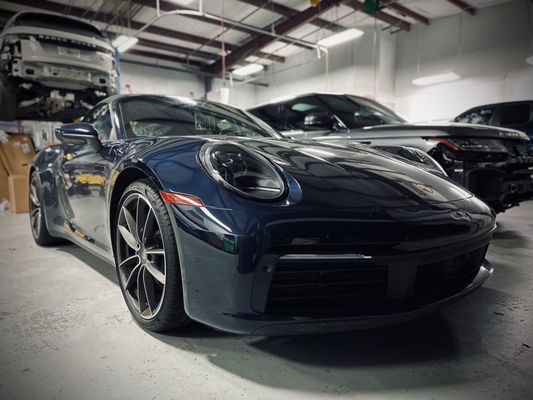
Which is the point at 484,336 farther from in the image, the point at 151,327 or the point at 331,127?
the point at 331,127

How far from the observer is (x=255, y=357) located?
4.19 ft

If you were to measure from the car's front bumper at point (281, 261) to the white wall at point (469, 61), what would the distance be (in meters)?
9.43

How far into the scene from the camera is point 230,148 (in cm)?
141

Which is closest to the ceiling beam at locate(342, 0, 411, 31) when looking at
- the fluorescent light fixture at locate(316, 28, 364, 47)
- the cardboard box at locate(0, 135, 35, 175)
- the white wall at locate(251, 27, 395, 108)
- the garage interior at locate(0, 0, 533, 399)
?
the white wall at locate(251, 27, 395, 108)

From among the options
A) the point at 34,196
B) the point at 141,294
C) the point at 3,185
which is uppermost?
the point at 34,196

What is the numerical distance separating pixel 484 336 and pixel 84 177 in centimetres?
202

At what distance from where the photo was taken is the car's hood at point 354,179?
1205mm

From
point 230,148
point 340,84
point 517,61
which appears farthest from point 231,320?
point 340,84

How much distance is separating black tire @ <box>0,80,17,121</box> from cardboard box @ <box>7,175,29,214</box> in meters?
1.22

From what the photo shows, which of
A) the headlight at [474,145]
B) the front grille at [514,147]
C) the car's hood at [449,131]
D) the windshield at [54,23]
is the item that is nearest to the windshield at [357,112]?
the car's hood at [449,131]

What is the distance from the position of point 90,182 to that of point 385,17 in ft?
32.8

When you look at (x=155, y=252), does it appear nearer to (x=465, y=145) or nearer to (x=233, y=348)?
(x=233, y=348)

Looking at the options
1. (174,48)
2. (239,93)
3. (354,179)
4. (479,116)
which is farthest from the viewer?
(239,93)

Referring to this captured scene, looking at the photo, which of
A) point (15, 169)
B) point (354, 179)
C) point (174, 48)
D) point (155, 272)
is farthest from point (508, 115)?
point (174, 48)
